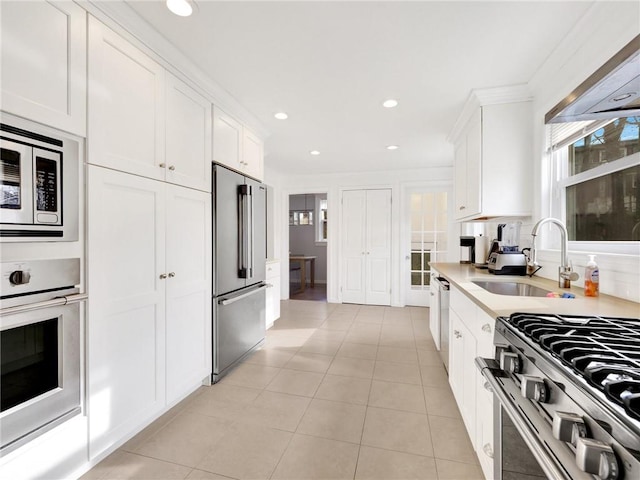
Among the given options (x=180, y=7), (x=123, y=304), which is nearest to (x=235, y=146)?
(x=180, y=7)

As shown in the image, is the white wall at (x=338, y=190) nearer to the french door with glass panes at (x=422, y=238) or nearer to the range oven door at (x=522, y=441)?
the french door with glass panes at (x=422, y=238)

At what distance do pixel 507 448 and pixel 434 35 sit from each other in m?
2.04

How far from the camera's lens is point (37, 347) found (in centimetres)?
126

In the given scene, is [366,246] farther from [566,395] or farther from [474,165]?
[566,395]

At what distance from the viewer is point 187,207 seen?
2113 millimetres

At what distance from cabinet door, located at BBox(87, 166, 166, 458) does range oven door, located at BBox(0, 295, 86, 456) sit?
9 centimetres

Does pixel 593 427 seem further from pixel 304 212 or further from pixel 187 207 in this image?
pixel 304 212

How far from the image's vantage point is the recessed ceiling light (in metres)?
1.49

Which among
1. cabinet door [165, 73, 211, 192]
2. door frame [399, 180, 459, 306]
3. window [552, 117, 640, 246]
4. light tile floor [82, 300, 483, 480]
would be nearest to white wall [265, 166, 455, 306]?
door frame [399, 180, 459, 306]

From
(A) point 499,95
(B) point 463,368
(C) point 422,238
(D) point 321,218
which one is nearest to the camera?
(B) point 463,368

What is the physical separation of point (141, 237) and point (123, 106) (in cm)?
72

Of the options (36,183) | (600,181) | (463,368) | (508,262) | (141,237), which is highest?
(600,181)

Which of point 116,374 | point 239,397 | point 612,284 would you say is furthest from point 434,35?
point 239,397

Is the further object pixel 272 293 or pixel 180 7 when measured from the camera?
pixel 272 293
